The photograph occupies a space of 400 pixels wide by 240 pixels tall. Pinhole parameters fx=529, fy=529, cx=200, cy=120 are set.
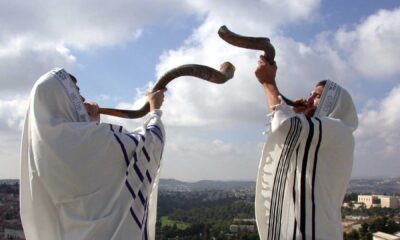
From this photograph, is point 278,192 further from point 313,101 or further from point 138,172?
point 138,172

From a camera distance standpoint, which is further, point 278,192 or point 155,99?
point 155,99

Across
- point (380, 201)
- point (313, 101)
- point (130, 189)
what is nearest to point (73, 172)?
point (130, 189)

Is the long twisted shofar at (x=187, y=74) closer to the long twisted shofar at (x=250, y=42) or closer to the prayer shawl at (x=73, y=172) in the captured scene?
the long twisted shofar at (x=250, y=42)

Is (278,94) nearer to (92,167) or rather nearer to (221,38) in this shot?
(221,38)

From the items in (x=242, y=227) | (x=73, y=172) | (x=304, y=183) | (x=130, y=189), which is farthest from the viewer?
(x=242, y=227)

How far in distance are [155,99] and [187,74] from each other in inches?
12.5

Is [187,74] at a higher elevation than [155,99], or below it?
higher

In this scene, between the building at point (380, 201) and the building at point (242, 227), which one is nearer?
the building at point (242, 227)

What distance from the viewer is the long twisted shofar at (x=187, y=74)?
411cm

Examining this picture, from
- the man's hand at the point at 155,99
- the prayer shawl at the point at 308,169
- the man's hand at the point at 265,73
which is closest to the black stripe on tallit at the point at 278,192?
the prayer shawl at the point at 308,169

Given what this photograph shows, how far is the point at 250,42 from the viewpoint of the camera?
388 centimetres

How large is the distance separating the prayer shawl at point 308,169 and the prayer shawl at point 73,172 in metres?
0.95

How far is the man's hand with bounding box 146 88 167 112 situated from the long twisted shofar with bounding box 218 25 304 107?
69 centimetres

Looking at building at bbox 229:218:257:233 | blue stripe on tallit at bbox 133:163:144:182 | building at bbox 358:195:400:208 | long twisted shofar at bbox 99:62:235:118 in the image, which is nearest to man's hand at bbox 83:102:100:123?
long twisted shofar at bbox 99:62:235:118
